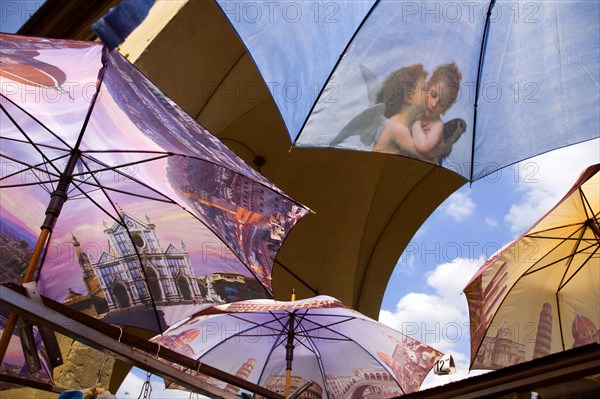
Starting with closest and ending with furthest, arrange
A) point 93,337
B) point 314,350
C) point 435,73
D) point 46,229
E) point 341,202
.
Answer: point 93,337 < point 46,229 < point 435,73 < point 314,350 < point 341,202

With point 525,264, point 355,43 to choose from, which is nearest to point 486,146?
point 355,43

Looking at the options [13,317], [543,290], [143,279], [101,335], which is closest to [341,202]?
[543,290]

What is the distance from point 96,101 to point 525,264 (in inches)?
165

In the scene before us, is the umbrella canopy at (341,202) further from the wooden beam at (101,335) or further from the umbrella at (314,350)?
the wooden beam at (101,335)

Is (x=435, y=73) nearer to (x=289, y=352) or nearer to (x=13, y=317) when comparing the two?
(x=13, y=317)

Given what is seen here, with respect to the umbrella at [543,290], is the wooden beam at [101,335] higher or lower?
lower

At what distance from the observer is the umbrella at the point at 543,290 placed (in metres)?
5.88

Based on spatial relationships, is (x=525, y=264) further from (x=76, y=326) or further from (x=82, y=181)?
(x=76, y=326)

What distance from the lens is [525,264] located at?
19.7 feet

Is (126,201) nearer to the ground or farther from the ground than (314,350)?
farther from the ground

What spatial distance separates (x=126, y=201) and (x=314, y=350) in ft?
9.25

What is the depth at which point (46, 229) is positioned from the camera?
11.2ft

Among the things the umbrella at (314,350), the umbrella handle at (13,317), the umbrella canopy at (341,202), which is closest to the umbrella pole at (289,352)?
the umbrella at (314,350)

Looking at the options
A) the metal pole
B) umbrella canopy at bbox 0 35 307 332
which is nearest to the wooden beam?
the metal pole
